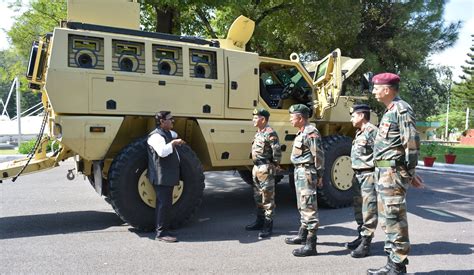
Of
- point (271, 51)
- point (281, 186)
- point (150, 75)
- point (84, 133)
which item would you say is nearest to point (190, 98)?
point (150, 75)

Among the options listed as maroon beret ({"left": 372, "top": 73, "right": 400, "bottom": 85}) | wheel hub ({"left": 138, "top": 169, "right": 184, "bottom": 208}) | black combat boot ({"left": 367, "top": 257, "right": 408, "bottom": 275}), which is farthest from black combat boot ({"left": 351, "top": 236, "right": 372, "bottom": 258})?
wheel hub ({"left": 138, "top": 169, "right": 184, "bottom": 208})

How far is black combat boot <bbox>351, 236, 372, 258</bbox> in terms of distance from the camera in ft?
14.9

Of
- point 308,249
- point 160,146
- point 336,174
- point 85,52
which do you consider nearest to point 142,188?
point 160,146

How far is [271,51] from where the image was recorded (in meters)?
16.1

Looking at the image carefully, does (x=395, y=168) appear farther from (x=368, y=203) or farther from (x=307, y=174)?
(x=307, y=174)

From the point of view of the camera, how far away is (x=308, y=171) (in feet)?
15.5

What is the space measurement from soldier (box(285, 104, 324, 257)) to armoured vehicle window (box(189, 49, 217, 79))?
167cm

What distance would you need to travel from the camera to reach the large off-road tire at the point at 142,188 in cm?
521

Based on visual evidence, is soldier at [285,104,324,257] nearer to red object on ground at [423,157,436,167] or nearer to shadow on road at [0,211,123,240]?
shadow on road at [0,211,123,240]

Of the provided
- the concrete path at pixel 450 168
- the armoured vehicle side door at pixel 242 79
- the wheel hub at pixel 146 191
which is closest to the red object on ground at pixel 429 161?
the concrete path at pixel 450 168

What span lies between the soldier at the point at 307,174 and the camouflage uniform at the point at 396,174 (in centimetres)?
89

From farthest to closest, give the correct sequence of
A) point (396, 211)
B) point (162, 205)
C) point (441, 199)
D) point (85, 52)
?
point (441, 199) < point (85, 52) < point (162, 205) < point (396, 211)

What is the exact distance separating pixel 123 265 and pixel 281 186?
18.1 ft

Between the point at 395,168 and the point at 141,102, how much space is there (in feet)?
10.7
